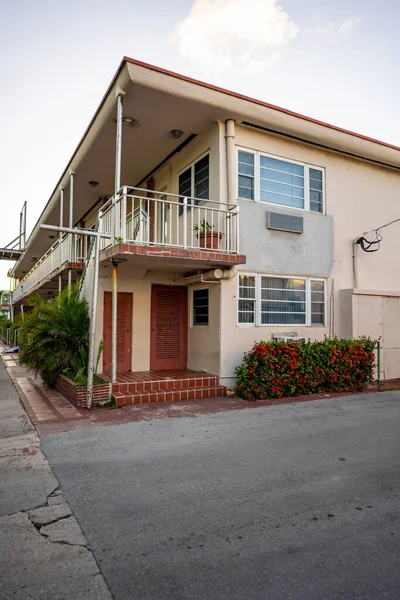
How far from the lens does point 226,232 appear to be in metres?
9.17

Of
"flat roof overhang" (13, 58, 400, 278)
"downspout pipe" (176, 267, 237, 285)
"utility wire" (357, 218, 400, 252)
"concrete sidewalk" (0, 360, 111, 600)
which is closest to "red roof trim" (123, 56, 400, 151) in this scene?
"flat roof overhang" (13, 58, 400, 278)

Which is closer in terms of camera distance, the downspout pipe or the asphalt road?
the asphalt road

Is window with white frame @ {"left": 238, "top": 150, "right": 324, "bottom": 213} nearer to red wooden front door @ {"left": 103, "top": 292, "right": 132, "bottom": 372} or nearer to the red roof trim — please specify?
the red roof trim

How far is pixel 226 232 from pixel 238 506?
21.5ft

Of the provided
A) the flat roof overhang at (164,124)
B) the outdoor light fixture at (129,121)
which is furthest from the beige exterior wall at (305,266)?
the outdoor light fixture at (129,121)

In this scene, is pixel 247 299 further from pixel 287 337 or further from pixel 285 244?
pixel 285 244

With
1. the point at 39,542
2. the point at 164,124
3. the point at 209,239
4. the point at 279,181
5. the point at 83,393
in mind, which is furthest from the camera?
the point at 279,181

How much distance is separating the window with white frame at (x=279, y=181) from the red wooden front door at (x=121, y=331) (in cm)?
404

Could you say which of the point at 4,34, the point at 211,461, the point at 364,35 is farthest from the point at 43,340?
the point at 364,35

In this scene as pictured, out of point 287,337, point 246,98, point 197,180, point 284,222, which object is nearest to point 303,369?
point 287,337

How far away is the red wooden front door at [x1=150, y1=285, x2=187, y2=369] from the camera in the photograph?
10655 mm

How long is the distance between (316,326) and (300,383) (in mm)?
2265

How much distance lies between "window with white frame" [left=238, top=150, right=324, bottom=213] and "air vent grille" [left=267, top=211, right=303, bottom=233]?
42cm

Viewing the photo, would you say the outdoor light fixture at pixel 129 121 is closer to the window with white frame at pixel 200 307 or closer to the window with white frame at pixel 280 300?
the window with white frame at pixel 200 307
